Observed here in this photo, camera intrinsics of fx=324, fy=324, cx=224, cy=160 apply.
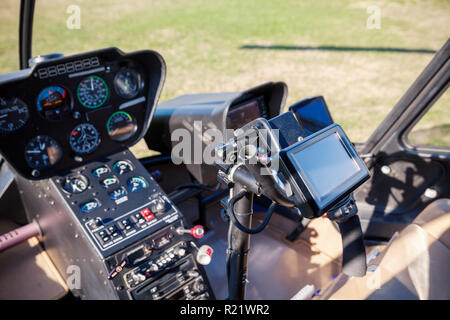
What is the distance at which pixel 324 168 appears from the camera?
92 cm

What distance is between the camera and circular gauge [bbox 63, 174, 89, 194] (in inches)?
76.8

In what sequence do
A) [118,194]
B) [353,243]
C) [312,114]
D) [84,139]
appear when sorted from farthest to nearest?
[84,139]
[118,194]
[312,114]
[353,243]

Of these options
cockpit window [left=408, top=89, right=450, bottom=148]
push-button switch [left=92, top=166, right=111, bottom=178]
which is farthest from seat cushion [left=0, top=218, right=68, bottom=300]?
cockpit window [left=408, top=89, right=450, bottom=148]

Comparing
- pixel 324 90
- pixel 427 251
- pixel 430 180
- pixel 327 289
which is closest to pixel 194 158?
pixel 327 289

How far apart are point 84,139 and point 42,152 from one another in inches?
10.4

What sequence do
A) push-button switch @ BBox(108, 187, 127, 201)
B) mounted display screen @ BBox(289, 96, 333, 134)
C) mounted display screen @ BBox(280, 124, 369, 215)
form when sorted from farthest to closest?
push-button switch @ BBox(108, 187, 127, 201) < mounted display screen @ BBox(289, 96, 333, 134) < mounted display screen @ BBox(280, 124, 369, 215)

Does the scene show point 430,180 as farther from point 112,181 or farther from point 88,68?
point 88,68

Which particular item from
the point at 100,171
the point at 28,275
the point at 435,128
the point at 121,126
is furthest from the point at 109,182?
the point at 435,128

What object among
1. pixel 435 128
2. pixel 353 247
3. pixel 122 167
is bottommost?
pixel 435 128

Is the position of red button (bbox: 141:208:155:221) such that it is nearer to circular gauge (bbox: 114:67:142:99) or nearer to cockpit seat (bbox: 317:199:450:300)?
circular gauge (bbox: 114:67:142:99)

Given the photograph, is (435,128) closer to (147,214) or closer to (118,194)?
(147,214)

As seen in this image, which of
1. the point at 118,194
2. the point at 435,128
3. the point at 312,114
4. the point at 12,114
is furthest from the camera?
the point at 435,128

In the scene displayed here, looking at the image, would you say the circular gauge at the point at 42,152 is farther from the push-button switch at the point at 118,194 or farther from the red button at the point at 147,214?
the red button at the point at 147,214

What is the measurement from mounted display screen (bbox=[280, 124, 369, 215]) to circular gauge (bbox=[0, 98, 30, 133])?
5.40 ft
